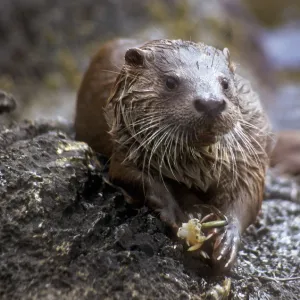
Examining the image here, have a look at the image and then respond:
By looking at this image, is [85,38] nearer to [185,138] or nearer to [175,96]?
[175,96]

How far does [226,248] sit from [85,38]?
532cm

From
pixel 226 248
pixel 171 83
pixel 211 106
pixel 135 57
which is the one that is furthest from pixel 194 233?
pixel 135 57

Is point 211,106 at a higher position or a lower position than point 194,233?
higher

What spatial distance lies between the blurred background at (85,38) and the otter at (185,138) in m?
3.31

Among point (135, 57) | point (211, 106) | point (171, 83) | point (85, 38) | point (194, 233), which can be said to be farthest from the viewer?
point (85, 38)

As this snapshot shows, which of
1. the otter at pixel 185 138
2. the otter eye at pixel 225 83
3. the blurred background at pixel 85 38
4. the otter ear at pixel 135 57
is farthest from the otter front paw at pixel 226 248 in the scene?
the blurred background at pixel 85 38

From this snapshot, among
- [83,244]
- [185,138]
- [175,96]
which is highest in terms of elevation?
[175,96]

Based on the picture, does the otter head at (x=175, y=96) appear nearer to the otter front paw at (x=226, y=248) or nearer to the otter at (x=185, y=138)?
the otter at (x=185, y=138)

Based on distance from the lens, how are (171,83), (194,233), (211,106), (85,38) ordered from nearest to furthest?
(211,106) → (194,233) → (171,83) → (85,38)

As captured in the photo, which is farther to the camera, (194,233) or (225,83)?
(225,83)

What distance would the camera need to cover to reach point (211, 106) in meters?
2.64

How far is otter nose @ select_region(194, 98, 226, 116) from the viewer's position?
2640 mm

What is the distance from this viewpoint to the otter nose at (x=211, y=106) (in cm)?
264

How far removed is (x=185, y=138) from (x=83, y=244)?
603 millimetres
